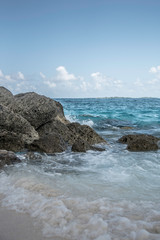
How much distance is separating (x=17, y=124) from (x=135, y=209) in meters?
4.58

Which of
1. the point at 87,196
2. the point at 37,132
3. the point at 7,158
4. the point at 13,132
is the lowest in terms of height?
the point at 87,196

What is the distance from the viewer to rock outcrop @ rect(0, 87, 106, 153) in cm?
617

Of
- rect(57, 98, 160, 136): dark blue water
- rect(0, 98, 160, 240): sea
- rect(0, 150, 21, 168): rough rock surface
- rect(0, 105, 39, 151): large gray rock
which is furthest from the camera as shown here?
rect(57, 98, 160, 136): dark blue water

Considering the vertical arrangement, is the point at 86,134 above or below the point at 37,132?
below

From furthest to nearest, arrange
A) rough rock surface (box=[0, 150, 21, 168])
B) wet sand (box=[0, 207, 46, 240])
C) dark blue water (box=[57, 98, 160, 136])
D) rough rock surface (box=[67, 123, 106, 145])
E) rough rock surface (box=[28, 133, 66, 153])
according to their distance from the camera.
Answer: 1. dark blue water (box=[57, 98, 160, 136])
2. rough rock surface (box=[67, 123, 106, 145])
3. rough rock surface (box=[28, 133, 66, 153])
4. rough rock surface (box=[0, 150, 21, 168])
5. wet sand (box=[0, 207, 46, 240])

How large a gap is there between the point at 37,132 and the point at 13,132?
3.57 feet

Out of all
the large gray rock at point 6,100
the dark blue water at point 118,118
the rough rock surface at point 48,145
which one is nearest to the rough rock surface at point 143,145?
the rough rock surface at point 48,145

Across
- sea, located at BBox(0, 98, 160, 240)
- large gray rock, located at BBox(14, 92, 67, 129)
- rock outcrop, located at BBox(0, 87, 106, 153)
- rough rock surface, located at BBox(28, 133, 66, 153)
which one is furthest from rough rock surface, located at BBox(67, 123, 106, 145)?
sea, located at BBox(0, 98, 160, 240)

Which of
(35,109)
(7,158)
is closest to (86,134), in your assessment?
(35,109)

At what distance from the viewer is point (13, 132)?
6352 mm

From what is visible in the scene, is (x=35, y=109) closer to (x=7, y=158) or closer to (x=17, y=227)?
(x=7, y=158)

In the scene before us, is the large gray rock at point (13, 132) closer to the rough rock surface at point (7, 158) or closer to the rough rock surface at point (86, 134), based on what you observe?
the rough rock surface at point (7, 158)

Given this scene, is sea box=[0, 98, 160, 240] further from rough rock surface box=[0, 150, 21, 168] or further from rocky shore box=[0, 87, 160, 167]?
rocky shore box=[0, 87, 160, 167]

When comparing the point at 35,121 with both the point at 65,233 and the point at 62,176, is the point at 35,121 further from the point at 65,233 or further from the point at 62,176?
the point at 65,233
